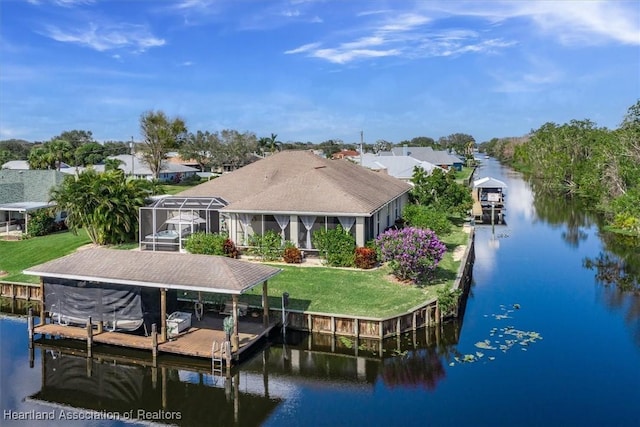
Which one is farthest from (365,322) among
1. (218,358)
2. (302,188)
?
(302,188)

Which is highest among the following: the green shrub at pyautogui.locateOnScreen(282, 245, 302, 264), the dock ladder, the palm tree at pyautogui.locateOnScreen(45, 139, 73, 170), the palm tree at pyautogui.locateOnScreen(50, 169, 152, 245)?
the palm tree at pyautogui.locateOnScreen(45, 139, 73, 170)

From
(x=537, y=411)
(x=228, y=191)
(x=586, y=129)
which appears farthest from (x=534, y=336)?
(x=586, y=129)

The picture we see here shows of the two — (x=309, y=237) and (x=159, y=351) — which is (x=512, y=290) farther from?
(x=159, y=351)

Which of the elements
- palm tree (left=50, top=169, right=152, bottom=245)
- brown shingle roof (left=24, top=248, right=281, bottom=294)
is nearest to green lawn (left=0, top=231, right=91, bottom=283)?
palm tree (left=50, top=169, right=152, bottom=245)

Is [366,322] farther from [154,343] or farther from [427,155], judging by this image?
[427,155]

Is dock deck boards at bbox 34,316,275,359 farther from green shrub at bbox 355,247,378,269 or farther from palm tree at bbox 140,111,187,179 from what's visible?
palm tree at bbox 140,111,187,179

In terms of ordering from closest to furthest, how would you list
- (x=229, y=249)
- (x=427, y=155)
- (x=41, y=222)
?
1. (x=229, y=249)
2. (x=41, y=222)
3. (x=427, y=155)
